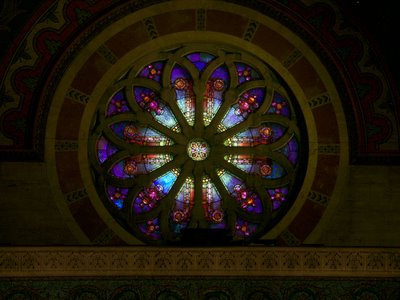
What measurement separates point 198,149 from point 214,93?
35.0 inches

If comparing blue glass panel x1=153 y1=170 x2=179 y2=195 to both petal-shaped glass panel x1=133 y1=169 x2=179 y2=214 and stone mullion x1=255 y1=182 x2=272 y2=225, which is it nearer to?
petal-shaped glass panel x1=133 y1=169 x2=179 y2=214

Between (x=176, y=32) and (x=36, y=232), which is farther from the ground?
(x=176, y=32)

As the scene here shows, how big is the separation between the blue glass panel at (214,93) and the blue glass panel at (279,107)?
2.34 ft

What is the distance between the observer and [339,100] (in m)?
16.3

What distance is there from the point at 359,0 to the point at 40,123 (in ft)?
15.5

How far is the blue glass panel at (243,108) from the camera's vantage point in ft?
54.3

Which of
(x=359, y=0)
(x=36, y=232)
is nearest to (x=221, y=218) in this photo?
(x=36, y=232)

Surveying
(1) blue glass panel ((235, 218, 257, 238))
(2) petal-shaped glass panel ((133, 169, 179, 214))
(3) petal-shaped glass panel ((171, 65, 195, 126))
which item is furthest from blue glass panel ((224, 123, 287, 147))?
(1) blue glass panel ((235, 218, 257, 238))

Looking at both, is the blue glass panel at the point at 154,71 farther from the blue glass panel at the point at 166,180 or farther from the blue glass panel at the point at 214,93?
the blue glass panel at the point at 166,180

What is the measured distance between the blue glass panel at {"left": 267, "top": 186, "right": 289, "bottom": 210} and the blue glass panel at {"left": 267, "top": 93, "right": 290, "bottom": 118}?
109 cm

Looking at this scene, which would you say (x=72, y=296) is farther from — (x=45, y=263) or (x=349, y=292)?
(x=349, y=292)

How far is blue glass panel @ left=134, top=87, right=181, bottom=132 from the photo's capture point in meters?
16.5

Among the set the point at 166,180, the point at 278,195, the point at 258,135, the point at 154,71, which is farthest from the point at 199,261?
the point at 154,71

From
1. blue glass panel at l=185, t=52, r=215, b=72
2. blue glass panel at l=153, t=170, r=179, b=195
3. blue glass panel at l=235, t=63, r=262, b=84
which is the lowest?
blue glass panel at l=153, t=170, r=179, b=195
